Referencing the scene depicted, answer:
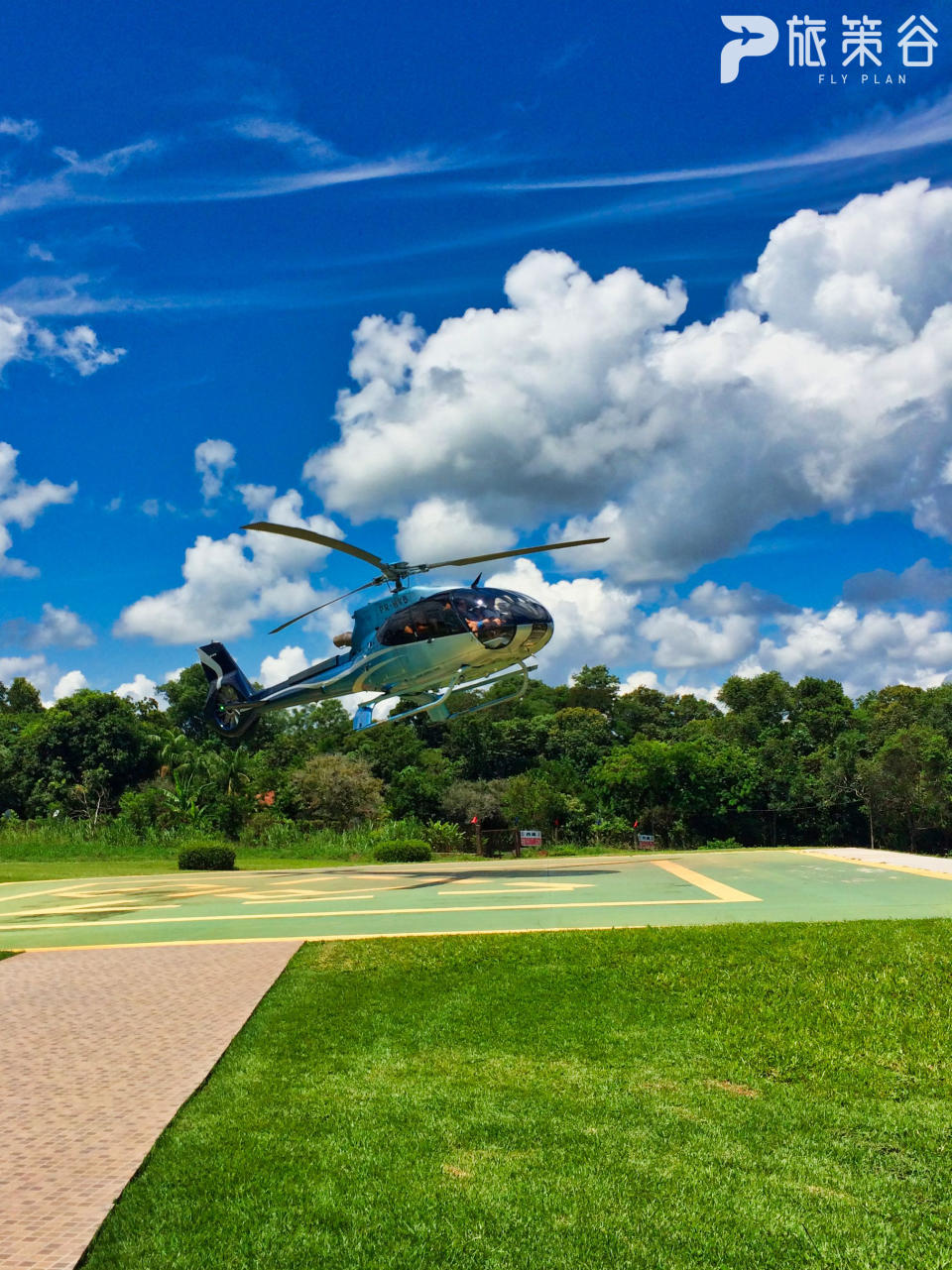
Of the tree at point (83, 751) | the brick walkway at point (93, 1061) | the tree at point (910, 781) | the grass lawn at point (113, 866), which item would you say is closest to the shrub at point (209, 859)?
the grass lawn at point (113, 866)

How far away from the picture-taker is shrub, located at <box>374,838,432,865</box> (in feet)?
93.4

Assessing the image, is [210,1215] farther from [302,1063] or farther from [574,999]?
[574,999]

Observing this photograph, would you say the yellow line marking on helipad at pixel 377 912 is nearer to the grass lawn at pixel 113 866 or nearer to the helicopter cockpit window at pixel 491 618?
the helicopter cockpit window at pixel 491 618

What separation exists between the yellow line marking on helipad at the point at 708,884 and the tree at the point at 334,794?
18473 mm

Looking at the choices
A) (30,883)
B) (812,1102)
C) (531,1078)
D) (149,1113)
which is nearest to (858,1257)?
(812,1102)

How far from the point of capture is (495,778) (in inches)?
2160

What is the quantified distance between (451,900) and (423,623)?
6.38 m

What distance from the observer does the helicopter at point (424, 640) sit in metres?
19.6

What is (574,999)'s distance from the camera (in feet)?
28.6

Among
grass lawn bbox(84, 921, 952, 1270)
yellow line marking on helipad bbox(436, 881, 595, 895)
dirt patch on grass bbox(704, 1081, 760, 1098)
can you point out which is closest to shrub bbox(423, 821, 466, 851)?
yellow line marking on helipad bbox(436, 881, 595, 895)

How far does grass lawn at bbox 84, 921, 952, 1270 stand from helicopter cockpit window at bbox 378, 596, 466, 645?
10714mm

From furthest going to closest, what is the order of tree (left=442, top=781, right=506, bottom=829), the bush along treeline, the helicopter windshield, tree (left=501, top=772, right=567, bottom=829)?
1. tree (left=442, top=781, right=506, bottom=829)
2. the bush along treeline
3. tree (left=501, top=772, right=567, bottom=829)
4. the helicopter windshield

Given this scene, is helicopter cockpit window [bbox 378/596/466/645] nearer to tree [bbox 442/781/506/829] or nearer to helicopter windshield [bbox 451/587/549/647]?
helicopter windshield [bbox 451/587/549/647]

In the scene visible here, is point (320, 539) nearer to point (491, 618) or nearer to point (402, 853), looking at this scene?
point (491, 618)
